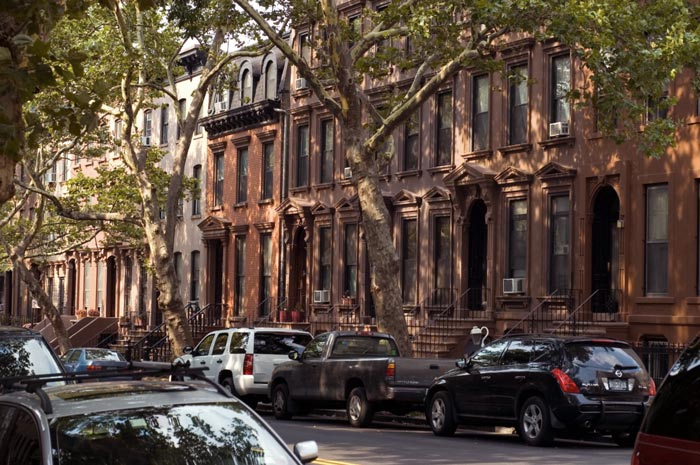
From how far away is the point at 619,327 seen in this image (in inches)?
1201

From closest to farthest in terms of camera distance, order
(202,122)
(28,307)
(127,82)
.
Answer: (127,82) < (202,122) < (28,307)

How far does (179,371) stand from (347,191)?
35052 mm

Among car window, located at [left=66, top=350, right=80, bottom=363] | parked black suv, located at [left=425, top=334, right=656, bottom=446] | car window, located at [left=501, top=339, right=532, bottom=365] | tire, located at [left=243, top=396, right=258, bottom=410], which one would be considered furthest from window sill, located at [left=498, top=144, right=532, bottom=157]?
car window, located at [left=501, top=339, right=532, bottom=365]

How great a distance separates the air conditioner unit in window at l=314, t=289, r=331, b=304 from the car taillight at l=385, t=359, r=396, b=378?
2010 centimetres

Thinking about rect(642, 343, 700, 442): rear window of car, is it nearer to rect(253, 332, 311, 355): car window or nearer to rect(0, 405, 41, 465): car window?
rect(0, 405, 41, 465): car window

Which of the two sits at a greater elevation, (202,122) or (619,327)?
(202,122)

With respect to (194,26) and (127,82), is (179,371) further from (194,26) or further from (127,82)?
(127,82)

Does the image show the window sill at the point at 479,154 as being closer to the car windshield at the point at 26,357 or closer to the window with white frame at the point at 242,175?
the window with white frame at the point at 242,175

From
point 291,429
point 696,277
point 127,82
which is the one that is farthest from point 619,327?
point 127,82

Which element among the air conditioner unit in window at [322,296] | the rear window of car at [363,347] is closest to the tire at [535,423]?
the rear window of car at [363,347]

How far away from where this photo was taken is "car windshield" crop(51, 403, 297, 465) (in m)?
7.16

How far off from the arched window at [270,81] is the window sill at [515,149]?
47.2 feet

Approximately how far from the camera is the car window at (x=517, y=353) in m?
20.4

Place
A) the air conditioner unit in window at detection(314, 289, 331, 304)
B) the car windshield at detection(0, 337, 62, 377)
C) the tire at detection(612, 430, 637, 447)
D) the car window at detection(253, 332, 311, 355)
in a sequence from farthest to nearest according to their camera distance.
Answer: the air conditioner unit in window at detection(314, 289, 331, 304)
the car window at detection(253, 332, 311, 355)
the tire at detection(612, 430, 637, 447)
the car windshield at detection(0, 337, 62, 377)
